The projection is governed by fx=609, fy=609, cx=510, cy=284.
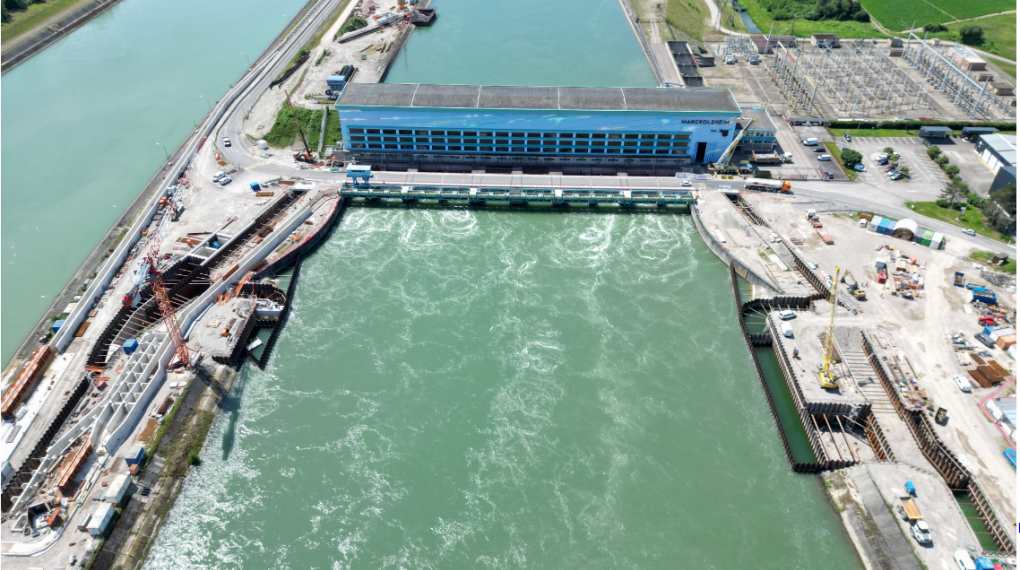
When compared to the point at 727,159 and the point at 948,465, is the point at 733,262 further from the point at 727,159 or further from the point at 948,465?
the point at 948,465

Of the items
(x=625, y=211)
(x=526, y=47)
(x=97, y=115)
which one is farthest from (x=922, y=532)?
(x=97, y=115)

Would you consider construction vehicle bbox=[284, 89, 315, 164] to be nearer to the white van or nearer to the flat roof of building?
the flat roof of building

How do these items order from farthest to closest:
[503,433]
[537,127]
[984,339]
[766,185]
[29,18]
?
[29,18] → [537,127] → [766,185] → [984,339] → [503,433]

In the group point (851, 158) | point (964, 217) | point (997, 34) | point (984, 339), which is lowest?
point (984, 339)

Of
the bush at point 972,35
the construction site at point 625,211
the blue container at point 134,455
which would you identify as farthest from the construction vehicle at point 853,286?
the bush at point 972,35

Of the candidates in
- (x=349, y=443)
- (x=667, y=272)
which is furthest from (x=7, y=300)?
(x=667, y=272)

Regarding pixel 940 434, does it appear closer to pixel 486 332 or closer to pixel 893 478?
pixel 893 478
